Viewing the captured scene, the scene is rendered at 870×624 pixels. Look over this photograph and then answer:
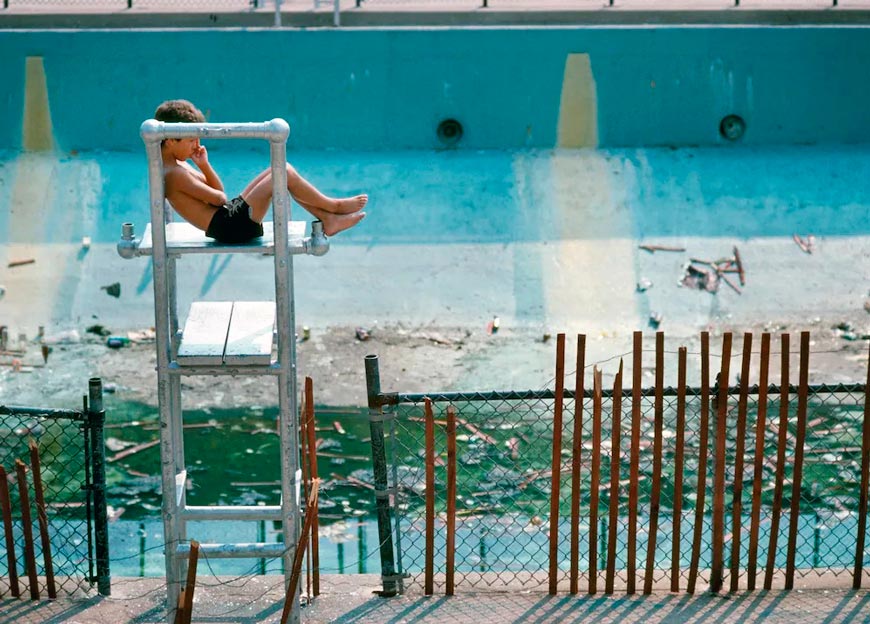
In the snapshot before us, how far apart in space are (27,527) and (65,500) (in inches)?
114

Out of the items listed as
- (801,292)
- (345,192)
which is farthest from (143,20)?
(801,292)

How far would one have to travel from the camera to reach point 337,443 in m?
9.64

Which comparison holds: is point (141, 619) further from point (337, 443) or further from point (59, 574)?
point (337, 443)

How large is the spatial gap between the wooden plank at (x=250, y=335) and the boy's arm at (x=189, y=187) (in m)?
0.50

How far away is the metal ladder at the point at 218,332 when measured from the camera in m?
5.02

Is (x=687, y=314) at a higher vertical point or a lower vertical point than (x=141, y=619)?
higher

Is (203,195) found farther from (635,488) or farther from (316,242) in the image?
(635,488)

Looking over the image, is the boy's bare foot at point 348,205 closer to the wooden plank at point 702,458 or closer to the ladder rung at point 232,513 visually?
the ladder rung at point 232,513

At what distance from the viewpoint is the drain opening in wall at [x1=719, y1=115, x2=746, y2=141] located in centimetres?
Result: 1438

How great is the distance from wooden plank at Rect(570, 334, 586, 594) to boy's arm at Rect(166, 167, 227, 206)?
1.67 meters

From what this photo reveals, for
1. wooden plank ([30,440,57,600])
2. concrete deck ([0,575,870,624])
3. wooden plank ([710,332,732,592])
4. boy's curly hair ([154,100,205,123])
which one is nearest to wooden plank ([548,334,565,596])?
concrete deck ([0,575,870,624])

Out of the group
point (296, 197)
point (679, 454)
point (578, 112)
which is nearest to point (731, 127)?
point (578, 112)

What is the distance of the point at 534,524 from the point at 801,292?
5.17 metres

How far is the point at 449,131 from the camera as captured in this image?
14227mm
